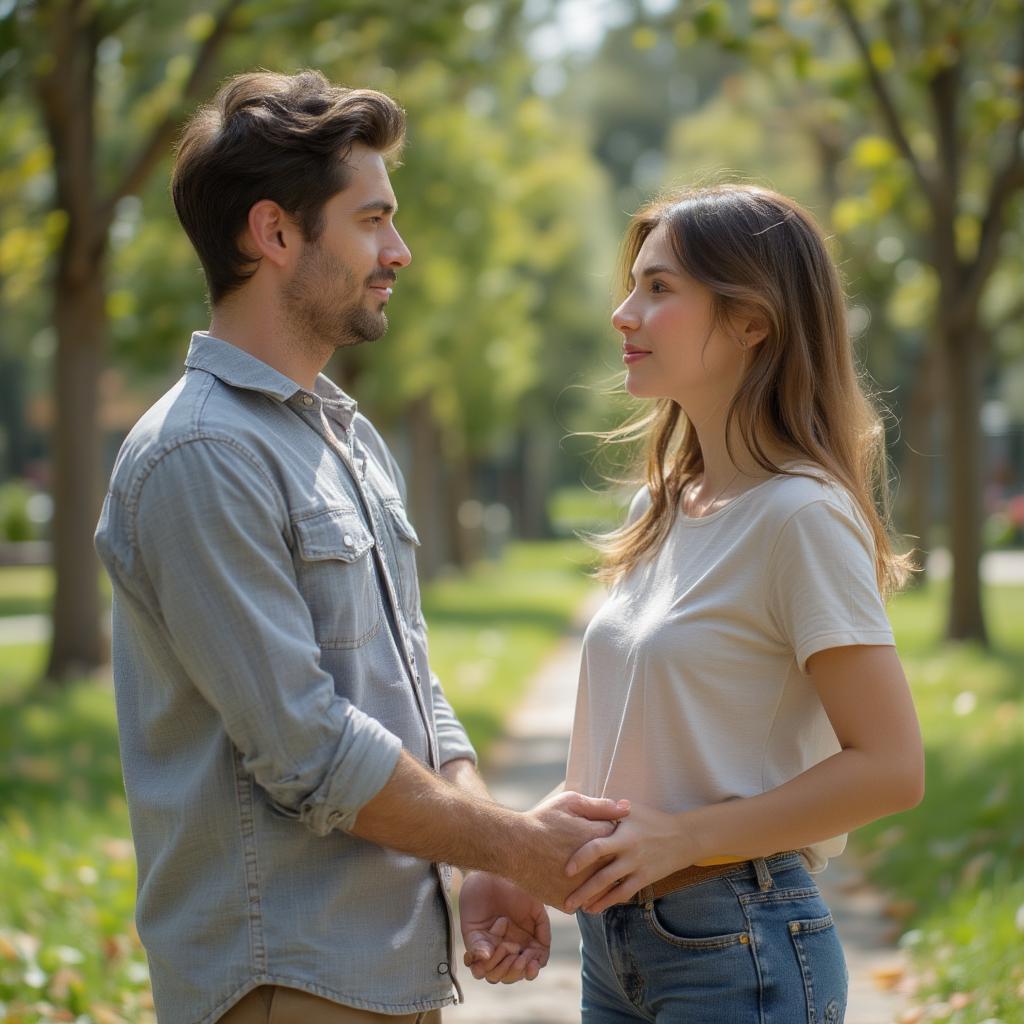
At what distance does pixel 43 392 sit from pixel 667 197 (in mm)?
44993

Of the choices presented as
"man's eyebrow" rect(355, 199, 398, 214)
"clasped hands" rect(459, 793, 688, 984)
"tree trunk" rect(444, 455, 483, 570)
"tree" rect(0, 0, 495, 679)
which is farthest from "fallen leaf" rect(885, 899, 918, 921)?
"tree trunk" rect(444, 455, 483, 570)

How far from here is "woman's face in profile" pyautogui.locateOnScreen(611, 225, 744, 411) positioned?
278 centimetres

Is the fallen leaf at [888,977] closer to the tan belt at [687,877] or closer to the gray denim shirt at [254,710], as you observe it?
the tan belt at [687,877]

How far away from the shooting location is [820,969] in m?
2.55

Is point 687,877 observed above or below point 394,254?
below

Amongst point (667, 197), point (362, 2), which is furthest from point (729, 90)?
point (667, 197)

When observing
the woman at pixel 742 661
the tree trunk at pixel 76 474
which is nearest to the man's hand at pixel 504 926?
the woman at pixel 742 661

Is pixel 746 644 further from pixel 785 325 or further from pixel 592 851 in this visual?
pixel 785 325

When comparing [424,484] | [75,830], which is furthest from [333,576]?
[424,484]

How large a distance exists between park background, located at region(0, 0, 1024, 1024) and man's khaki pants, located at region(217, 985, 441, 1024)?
1.61m

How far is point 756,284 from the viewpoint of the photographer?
2.72 meters

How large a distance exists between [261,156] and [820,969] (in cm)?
170

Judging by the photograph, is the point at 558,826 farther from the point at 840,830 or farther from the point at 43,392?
the point at 43,392

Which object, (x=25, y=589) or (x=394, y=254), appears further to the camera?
(x=25, y=589)
